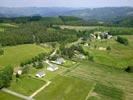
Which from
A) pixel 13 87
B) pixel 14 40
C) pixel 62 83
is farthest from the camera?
pixel 14 40

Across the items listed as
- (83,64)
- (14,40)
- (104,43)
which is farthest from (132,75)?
(14,40)

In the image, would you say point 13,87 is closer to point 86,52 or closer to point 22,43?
point 86,52

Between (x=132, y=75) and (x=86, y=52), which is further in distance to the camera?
(x=86, y=52)

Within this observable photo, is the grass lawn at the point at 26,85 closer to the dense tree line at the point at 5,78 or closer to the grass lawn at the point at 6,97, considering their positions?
the dense tree line at the point at 5,78

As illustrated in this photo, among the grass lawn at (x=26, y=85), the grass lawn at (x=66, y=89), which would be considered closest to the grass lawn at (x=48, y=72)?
the grass lawn at (x=66, y=89)

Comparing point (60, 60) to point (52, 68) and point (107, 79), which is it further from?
point (107, 79)

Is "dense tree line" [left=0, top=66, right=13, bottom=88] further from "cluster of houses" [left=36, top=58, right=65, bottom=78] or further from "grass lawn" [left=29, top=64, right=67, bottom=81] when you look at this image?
"cluster of houses" [left=36, top=58, right=65, bottom=78]
